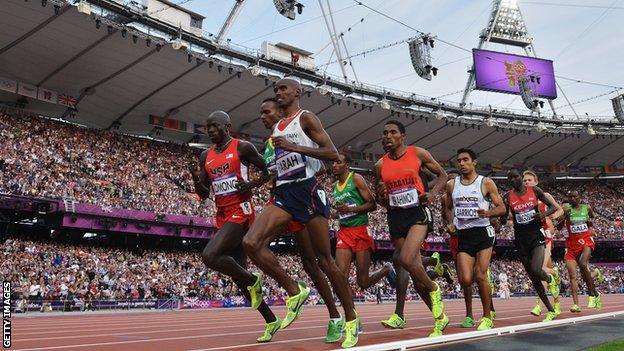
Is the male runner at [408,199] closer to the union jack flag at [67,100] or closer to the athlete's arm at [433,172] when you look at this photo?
the athlete's arm at [433,172]

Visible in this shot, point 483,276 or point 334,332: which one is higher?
point 483,276

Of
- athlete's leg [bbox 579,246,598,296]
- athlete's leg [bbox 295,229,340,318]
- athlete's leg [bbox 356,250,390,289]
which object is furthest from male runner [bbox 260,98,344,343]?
athlete's leg [bbox 579,246,598,296]

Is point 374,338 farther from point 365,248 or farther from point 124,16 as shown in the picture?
point 124,16

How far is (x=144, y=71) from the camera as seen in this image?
2878 cm

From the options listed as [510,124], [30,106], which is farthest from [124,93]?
[510,124]

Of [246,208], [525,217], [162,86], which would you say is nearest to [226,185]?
[246,208]

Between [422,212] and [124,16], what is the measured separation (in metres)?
23.2

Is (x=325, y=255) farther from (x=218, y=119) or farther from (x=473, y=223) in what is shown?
(x=473, y=223)

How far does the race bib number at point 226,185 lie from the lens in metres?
6.25

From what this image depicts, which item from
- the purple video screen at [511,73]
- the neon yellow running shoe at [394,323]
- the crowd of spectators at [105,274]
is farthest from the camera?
the purple video screen at [511,73]

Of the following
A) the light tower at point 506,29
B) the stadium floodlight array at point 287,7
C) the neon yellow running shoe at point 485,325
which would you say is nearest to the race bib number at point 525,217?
the neon yellow running shoe at point 485,325

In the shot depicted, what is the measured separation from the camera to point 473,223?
24.5ft

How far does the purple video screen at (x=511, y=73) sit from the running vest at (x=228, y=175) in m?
40.6

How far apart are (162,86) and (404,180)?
2607 cm
